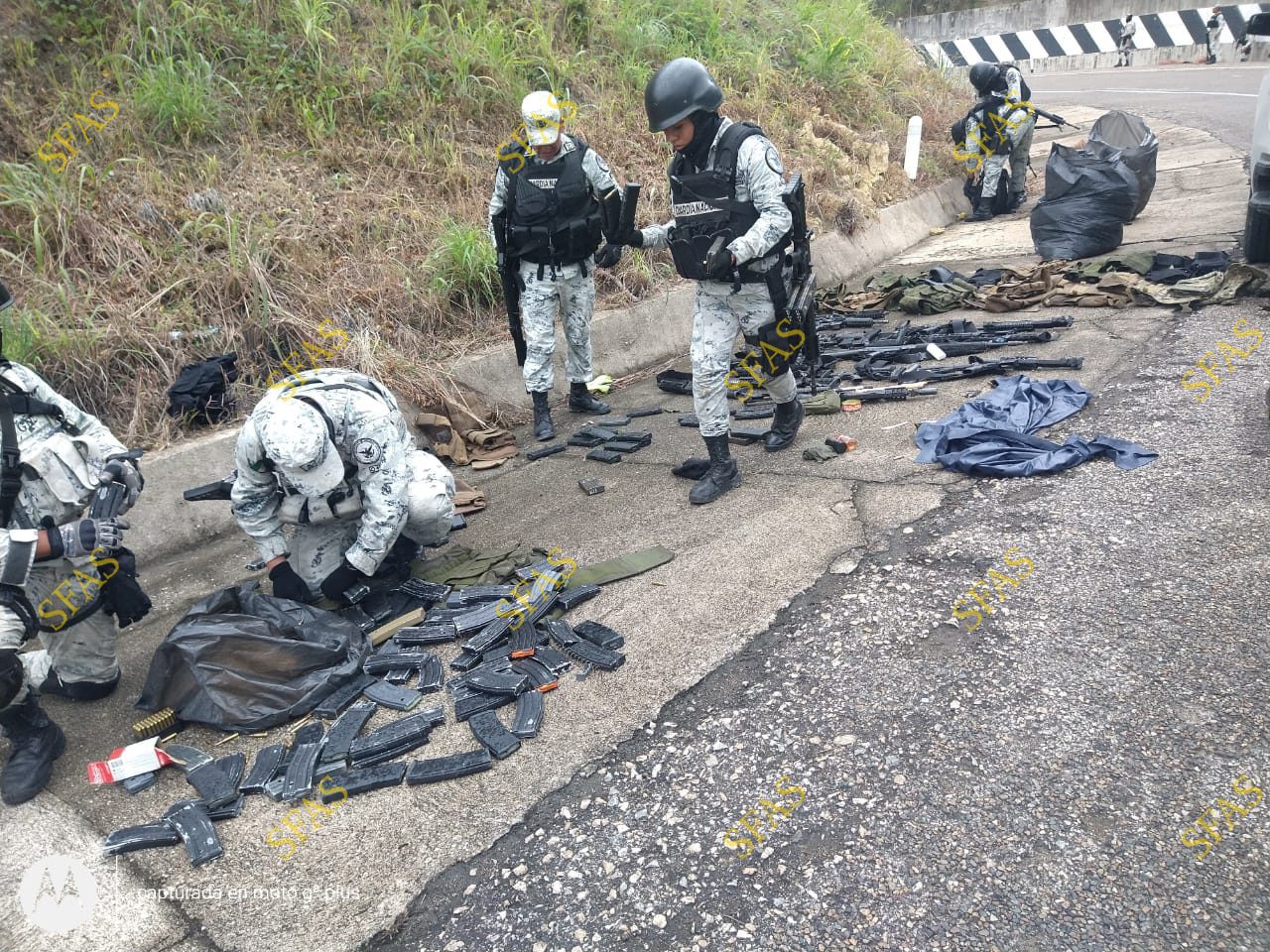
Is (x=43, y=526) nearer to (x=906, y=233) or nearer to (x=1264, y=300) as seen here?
(x=1264, y=300)

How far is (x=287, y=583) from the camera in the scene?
3.60 meters

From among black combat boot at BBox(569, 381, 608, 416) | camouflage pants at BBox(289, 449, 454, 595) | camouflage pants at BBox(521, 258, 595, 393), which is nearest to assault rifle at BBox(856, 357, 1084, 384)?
black combat boot at BBox(569, 381, 608, 416)

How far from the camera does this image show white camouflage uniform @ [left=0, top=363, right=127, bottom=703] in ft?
10.6

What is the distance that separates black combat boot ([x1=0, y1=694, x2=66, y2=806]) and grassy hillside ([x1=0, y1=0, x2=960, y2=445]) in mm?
2150

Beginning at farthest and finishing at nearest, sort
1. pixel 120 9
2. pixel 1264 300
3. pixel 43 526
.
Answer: pixel 120 9, pixel 1264 300, pixel 43 526

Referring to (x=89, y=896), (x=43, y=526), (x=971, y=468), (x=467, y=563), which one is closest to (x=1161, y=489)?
(x=971, y=468)

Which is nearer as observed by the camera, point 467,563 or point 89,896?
point 89,896

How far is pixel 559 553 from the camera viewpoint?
4.16 metres

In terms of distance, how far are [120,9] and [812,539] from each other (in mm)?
7470

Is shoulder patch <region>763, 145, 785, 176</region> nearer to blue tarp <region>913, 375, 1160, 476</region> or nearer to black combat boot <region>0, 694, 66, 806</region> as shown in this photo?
blue tarp <region>913, 375, 1160, 476</region>

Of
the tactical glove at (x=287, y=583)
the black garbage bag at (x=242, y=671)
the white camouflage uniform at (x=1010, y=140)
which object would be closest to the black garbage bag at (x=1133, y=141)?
the white camouflage uniform at (x=1010, y=140)

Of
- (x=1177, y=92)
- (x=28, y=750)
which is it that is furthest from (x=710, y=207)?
(x=1177, y=92)

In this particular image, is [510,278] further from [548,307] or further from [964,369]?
[964,369]

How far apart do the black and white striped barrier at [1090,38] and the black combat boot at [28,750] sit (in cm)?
2137
